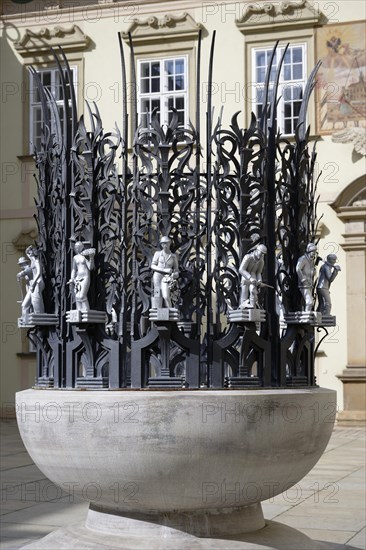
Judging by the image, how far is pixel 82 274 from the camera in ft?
17.7

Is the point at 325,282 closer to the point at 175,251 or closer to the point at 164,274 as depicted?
the point at 175,251

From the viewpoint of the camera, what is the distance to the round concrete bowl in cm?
493

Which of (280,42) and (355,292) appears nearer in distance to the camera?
(355,292)

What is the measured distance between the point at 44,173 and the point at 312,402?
79.6 inches

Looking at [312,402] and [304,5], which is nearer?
[312,402]

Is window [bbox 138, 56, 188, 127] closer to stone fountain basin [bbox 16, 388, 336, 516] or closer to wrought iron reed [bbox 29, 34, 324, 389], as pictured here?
wrought iron reed [bbox 29, 34, 324, 389]

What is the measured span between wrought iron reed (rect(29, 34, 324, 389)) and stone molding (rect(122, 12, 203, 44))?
13.6 m

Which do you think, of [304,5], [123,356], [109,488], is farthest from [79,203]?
[304,5]

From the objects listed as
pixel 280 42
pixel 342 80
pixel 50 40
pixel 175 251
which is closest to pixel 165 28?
pixel 280 42

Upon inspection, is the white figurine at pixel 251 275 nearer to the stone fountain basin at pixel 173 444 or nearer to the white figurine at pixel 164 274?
the white figurine at pixel 164 274

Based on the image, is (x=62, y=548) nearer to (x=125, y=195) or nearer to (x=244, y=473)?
(x=244, y=473)

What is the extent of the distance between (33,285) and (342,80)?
1334cm

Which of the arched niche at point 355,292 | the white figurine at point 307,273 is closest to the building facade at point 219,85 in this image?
the arched niche at point 355,292

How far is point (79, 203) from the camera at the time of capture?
224 inches
